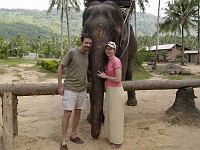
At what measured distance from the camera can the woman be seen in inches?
176

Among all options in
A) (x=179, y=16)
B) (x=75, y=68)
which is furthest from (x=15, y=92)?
(x=179, y=16)

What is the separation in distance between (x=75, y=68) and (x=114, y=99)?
83cm

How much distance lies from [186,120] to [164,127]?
2.10 feet

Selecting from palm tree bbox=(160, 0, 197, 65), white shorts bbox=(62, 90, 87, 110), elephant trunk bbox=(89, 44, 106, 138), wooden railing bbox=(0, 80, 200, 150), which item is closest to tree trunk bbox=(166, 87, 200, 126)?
wooden railing bbox=(0, 80, 200, 150)

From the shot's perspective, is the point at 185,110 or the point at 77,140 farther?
the point at 185,110

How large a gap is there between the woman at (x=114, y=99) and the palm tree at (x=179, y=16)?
1349 inches

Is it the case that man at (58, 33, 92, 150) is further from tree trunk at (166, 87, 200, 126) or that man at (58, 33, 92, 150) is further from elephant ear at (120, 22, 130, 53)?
tree trunk at (166, 87, 200, 126)

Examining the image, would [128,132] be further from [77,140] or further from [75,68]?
[75,68]

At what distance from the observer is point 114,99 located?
4.66 m

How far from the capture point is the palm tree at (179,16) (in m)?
36.8

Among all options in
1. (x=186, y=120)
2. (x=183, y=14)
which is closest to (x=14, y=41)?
(x=183, y=14)

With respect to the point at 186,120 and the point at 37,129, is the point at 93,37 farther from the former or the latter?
the point at 186,120

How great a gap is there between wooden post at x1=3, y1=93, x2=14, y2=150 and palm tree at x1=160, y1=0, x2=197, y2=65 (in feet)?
114

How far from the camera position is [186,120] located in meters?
6.13
